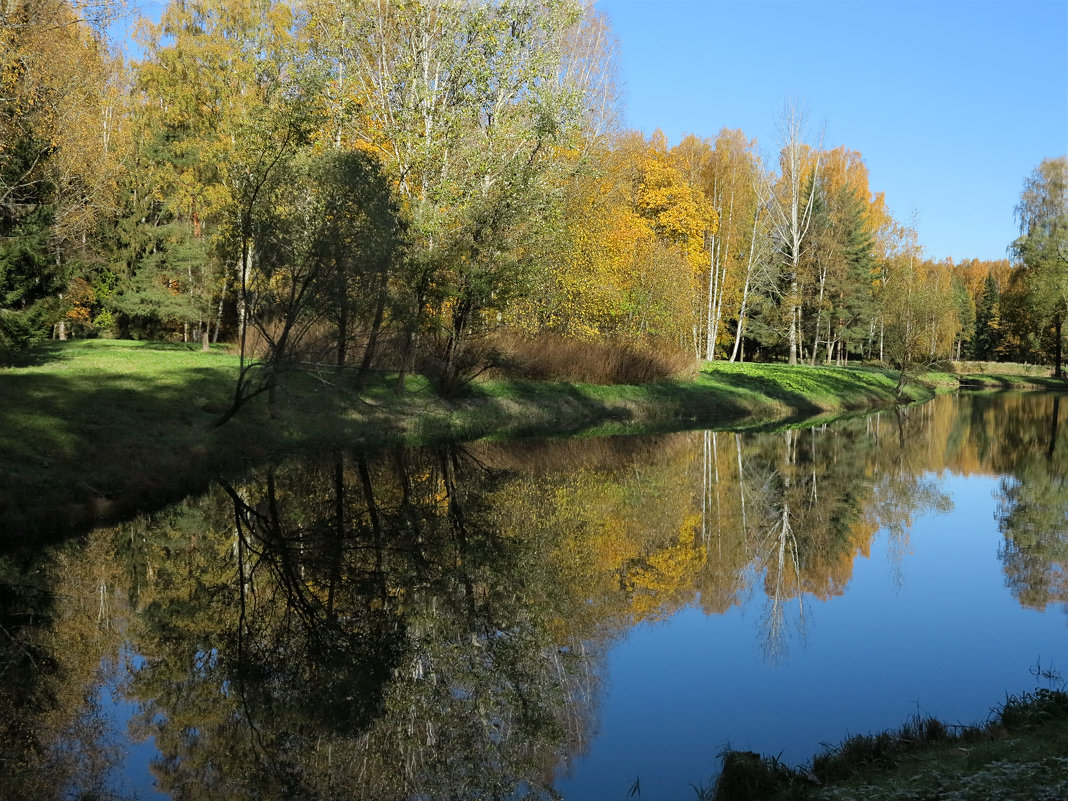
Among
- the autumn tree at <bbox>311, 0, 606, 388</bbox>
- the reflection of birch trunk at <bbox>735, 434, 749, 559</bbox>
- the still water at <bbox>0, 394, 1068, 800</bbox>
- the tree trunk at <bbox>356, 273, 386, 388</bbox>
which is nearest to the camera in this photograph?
the still water at <bbox>0, 394, 1068, 800</bbox>

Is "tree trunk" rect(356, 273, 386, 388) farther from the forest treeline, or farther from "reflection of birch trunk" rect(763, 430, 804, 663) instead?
"reflection of birch trunk" rect(763, 430, 804, 663)

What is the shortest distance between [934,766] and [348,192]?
1601cm

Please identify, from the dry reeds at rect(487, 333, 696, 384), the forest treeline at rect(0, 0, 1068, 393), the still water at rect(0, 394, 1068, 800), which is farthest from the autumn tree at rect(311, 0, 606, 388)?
the still water at rect(0, 394, 1068, 800)

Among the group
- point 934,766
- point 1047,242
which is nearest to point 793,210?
point 1047,242

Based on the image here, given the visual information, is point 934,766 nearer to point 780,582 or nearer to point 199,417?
point 780,582

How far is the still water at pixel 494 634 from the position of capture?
6.49 m

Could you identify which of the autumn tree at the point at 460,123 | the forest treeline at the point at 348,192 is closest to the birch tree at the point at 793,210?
the forest treeline at the point at 348,192

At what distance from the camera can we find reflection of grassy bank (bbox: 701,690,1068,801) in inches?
200

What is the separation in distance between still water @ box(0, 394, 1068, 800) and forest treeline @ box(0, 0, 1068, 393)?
5509 mm

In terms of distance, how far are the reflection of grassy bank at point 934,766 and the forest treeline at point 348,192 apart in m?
14.0

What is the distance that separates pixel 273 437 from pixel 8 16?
444 inches

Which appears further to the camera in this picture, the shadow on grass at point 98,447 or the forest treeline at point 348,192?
the forest treeline at point 348,192

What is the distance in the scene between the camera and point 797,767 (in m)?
6.16

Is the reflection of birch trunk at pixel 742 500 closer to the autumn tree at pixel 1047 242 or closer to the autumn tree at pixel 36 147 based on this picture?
the autumn tree at pixel 36 147
